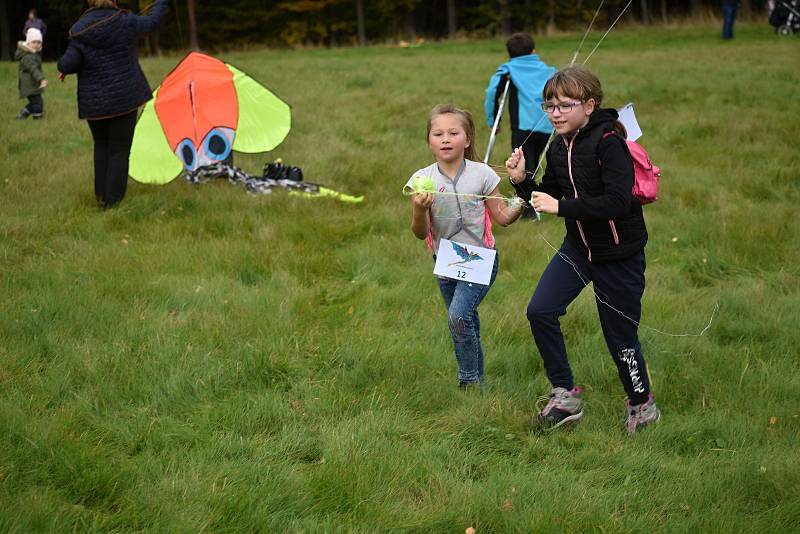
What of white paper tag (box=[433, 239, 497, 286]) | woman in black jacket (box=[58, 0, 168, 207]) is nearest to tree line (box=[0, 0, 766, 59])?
woman in black jacket (box=[58, 0, 168, 207])

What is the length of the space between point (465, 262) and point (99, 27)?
4671 millimetres

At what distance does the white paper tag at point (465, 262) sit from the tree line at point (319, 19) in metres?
35.9

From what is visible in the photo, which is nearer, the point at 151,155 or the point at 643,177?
the point at 643,177

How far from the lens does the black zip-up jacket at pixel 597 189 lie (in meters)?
3.78

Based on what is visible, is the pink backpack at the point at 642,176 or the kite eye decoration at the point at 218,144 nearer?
the pink backpack at the point at 642,176

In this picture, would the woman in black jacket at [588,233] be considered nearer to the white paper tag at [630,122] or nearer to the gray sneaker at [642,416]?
the gray sneaker at [642,416]

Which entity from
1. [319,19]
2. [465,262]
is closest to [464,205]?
[465,262]

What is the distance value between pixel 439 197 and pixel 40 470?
85.5 inches

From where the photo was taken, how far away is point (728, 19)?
24203 mm

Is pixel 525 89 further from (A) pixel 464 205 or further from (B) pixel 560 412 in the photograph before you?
(B) pixel 560 412

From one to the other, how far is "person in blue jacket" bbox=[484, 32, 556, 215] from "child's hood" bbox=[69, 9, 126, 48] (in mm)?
3289

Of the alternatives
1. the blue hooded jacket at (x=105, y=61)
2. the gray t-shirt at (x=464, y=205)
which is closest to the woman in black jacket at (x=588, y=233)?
the gray t-shirt at (x=464, y=205)

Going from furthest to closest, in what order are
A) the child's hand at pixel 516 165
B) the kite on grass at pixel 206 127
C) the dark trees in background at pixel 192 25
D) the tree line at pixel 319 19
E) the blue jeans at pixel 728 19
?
the tree line at pixel 319 19, the blue jeans at pixel 728 19, the dark trees in background at pixel 192 25, the kite on grass at pixel 206 127, the child's hand at pixel 516 165

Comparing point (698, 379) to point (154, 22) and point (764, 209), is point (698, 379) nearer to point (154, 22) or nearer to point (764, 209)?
point (764, 209)
